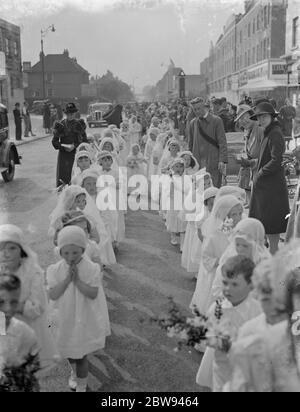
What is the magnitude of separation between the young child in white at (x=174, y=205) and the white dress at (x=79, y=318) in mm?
3652

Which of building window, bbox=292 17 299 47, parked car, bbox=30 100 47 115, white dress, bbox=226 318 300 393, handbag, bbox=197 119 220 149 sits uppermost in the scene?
building window, bbox=292 17 299 47

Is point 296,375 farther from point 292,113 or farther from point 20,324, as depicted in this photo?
point 292,113

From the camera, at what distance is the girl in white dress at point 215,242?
4.40 metres

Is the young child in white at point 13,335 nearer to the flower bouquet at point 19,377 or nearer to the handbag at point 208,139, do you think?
the flower bouquet at point 19,377

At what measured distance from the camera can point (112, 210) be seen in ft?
21.5

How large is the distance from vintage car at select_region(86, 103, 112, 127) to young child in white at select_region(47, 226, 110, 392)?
96.6 feet

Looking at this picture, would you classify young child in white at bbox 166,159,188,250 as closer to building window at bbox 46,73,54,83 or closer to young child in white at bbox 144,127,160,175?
young child in white at bbox 144,127,160,175

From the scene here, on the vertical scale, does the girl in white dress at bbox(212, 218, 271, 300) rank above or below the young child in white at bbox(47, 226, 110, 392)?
above

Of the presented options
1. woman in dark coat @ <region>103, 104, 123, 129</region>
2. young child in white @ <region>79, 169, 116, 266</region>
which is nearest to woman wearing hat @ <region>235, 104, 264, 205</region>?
young child in white @ <region>79, 169, 116, 266</region>

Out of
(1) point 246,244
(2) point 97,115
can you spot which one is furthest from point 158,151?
(2) point 97,115

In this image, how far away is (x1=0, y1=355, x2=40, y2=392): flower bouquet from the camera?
214 centimetres

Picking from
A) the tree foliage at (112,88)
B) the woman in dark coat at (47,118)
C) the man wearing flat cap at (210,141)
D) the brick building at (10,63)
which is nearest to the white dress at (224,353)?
the man wearing flat cap at (210,141)

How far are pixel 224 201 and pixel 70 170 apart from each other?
5.02 m
